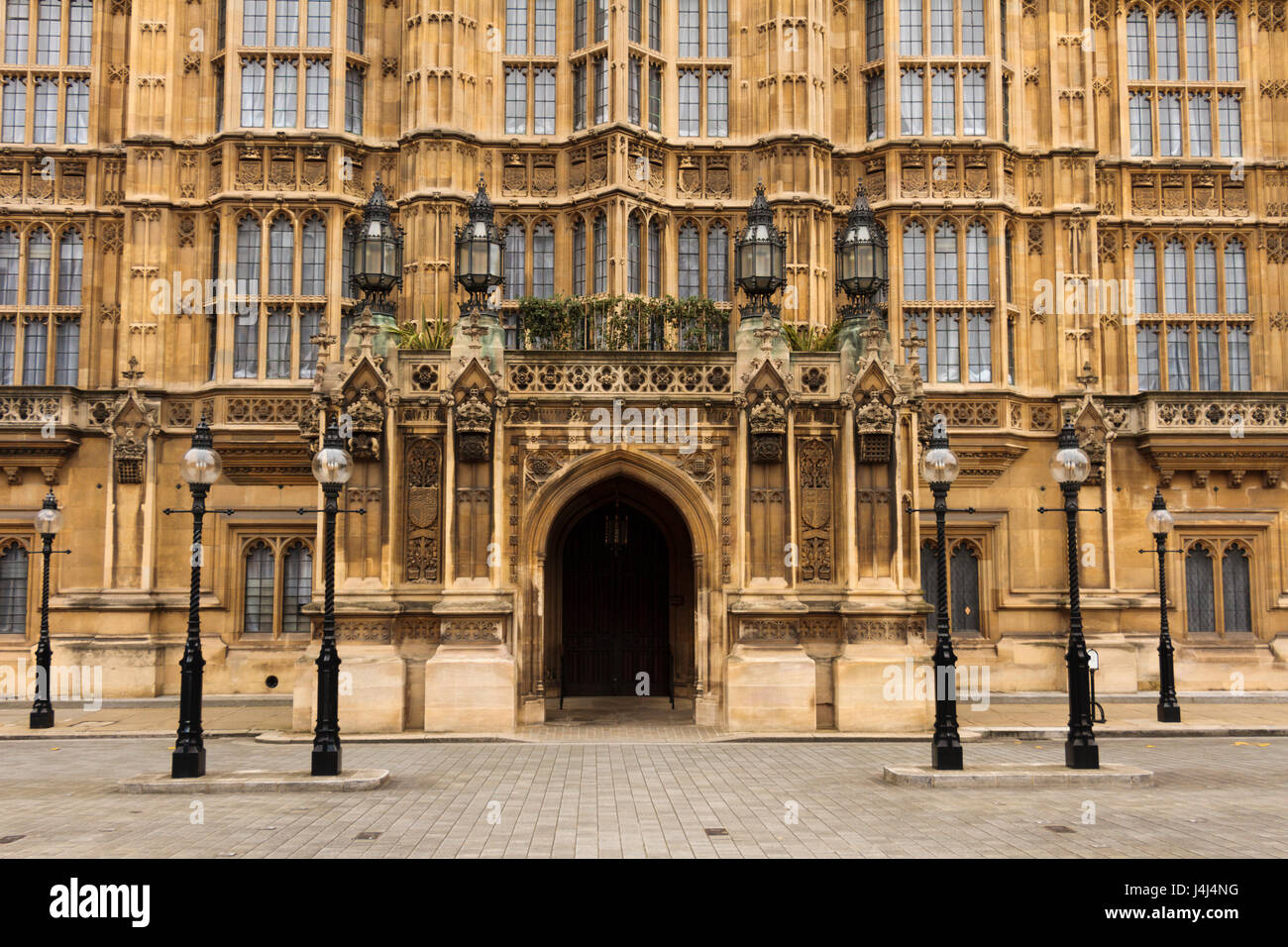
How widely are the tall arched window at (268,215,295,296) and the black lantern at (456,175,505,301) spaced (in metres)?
7.65

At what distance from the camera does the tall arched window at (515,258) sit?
27422 mm

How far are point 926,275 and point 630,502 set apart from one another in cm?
982

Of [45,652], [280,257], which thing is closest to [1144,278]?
[280,257]

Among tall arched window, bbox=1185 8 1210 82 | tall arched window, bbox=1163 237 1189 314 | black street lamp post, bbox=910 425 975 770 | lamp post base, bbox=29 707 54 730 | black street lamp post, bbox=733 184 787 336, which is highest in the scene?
tall arched window, bbox=1185 8 1210 82

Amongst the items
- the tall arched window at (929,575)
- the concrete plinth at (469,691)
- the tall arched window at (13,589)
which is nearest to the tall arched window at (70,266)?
Result: the tall arched window at (13,589)

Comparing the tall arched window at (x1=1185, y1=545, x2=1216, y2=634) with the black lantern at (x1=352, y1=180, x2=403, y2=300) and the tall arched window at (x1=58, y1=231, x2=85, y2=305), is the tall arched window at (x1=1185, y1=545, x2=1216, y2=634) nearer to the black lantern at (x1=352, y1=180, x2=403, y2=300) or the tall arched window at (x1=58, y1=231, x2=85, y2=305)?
the black lantern at (x1=352, y1=180, x2=403, y2=300)

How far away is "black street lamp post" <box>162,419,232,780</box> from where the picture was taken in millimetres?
14820

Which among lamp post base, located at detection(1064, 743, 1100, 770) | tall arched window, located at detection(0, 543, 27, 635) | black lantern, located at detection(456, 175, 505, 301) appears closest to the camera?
lamp post base, located at detection(1064, 743, 1100, 770)

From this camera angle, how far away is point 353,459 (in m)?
20.2

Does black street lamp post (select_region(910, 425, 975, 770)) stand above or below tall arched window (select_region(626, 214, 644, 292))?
below

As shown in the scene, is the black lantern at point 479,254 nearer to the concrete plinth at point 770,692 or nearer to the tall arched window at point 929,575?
the concrete plinth at point 770,692

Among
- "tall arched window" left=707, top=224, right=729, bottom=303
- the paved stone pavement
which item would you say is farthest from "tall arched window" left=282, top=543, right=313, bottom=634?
"tall arched window" left=707, top=224, right=729, bottom=303

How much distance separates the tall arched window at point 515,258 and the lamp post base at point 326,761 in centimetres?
1474

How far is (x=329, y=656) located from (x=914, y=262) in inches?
698
